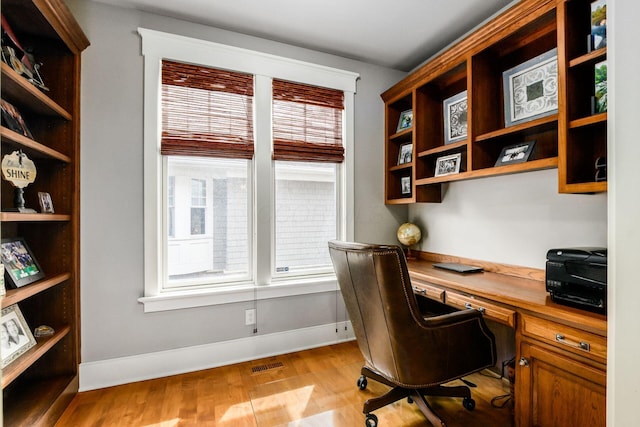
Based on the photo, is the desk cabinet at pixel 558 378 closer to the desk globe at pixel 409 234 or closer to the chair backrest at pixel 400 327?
the chair backrest at pixel 400 327

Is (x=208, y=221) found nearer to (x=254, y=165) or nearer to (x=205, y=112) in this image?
(x=254, y=165)

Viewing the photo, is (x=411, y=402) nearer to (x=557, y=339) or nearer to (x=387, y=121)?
(x=557, y=339)

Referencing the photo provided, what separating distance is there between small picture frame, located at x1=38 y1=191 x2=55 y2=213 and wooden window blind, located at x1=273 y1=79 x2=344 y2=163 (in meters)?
1.52

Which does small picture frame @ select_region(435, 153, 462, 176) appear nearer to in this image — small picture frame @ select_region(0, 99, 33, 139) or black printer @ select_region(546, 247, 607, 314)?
Answer: black printer @ select_region(546, 247, 607, 314)

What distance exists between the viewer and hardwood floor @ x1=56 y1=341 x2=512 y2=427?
1745mm

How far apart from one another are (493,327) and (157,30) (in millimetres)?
3272

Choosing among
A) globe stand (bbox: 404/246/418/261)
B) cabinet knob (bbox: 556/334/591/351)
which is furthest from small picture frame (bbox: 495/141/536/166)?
globe stand (bbox: 404/246/418/261)

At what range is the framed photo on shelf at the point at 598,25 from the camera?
144 centimetres

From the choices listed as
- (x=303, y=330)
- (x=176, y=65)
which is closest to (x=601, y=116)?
(x=303, y=330)

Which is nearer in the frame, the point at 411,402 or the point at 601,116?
the point at 601,116

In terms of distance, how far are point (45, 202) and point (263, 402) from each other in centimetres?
182

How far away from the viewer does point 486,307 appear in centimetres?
170

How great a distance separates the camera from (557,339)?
54.0 inches

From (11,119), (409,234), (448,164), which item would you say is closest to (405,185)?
(409,234)
